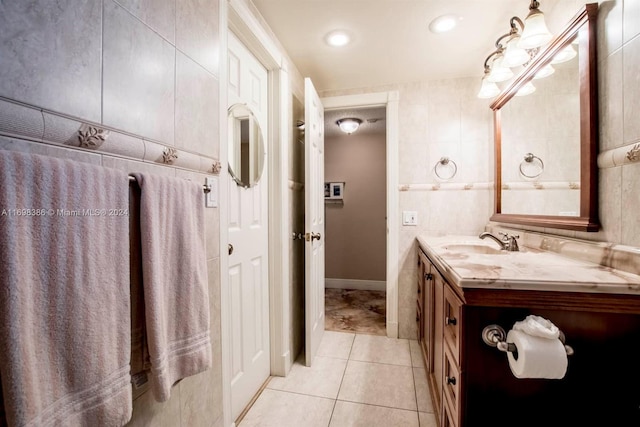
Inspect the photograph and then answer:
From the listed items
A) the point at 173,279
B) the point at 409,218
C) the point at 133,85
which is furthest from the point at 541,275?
the point at 409,218

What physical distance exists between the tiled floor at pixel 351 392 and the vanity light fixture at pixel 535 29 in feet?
6.56

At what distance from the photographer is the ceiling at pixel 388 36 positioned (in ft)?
5.04

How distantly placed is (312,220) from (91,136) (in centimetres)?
146

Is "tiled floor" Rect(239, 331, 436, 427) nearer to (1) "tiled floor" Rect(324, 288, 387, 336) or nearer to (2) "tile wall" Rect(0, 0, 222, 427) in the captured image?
(1) "tiled floor" Rect(324, 288, 387, 336)

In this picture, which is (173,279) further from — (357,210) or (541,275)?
(357,210)

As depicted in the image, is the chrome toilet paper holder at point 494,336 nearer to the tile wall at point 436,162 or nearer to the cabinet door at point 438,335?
the cabinet door at point 438,335

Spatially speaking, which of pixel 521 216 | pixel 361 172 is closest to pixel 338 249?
pixel 361 172

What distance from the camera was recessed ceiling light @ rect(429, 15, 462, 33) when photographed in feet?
5.35

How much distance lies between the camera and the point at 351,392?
5.63ft

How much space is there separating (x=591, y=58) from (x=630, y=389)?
122 cm

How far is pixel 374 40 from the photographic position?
6.08 feet

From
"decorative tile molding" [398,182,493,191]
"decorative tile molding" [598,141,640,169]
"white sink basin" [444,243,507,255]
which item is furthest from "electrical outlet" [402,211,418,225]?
"decorative tile molding" [598,141,640,169]

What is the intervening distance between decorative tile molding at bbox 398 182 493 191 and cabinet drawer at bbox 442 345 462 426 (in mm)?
1503

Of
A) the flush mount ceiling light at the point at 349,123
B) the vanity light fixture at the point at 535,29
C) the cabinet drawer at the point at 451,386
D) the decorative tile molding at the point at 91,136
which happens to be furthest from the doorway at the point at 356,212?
the decorative tile molding at the point at 91,136
